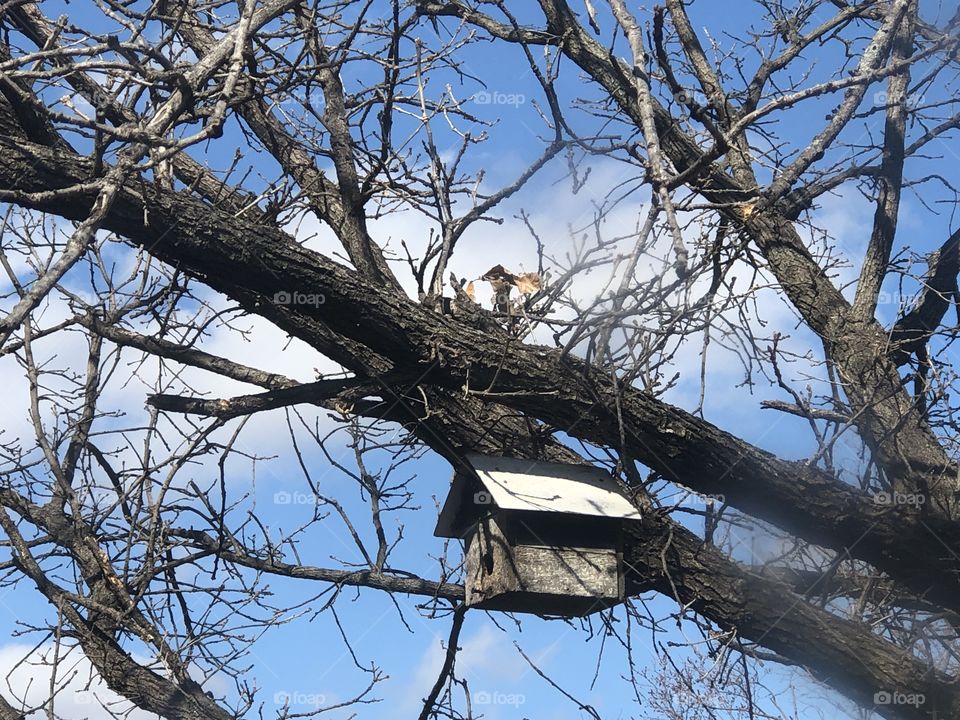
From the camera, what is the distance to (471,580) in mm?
4008

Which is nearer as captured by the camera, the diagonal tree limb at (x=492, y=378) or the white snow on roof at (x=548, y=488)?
the diagonal tree limb at (x=492, y=378)

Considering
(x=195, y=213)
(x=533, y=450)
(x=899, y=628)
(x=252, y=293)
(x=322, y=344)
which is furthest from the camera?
(x=899, y=628)

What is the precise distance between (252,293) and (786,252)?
272 cm

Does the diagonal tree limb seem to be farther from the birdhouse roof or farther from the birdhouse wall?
the birdhouse wall

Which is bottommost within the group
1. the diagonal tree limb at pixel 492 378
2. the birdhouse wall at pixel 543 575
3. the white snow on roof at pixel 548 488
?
the birdhouse wall at pixel 543 575

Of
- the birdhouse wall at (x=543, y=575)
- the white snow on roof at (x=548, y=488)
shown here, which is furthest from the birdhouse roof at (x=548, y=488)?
the birdhouse wall at (x=543, y=575)

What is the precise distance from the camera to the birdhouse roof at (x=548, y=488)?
368cm

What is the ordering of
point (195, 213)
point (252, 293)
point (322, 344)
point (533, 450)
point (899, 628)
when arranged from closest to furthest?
point (195, 213), point (252, 293), point (322, 344), point (533, 450), point (899, 628)

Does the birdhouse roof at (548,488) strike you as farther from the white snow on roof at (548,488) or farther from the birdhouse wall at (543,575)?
the birdhouse wall at (543,575)

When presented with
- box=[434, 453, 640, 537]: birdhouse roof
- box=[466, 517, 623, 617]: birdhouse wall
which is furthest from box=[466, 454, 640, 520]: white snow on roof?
box=[466, 517, 623, 617]: birdhouse wall

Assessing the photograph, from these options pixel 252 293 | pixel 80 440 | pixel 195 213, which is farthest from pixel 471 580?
pixel 80 440

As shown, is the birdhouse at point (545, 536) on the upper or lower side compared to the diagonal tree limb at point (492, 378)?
lower

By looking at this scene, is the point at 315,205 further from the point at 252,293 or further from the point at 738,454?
the point at 738,454

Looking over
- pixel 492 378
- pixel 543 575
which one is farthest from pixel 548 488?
pixel 492 378
